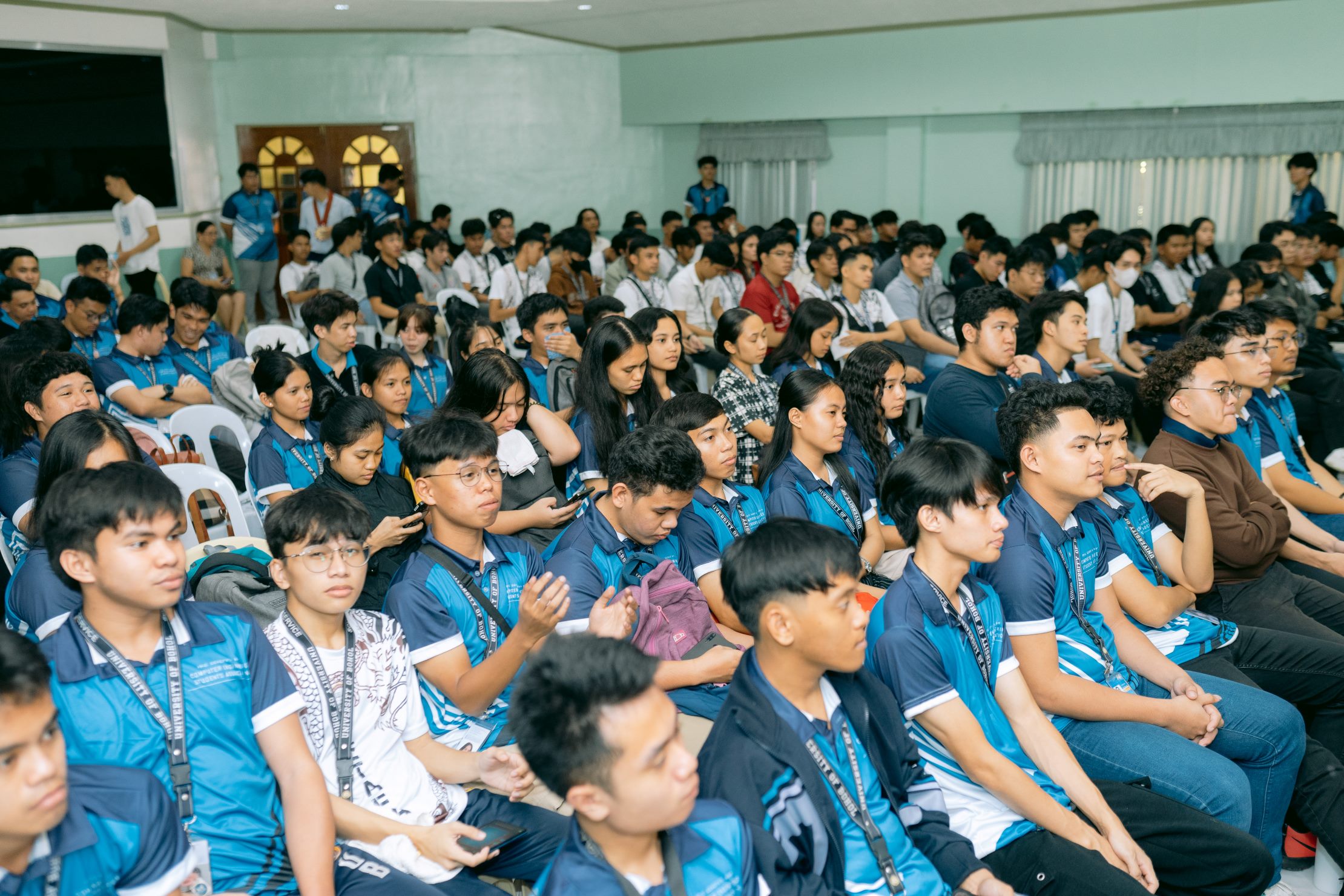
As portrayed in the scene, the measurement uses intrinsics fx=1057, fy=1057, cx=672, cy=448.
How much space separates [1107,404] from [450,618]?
1880mm

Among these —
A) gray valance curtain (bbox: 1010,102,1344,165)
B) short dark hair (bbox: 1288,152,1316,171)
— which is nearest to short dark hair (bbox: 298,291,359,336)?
short dark hair (bbox: 1288,152,1316,171)

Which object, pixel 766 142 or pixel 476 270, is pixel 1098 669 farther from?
pixel 766 142

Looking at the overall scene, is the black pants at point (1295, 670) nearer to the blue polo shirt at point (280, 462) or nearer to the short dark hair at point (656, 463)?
the short dark hair at point (656, 463)

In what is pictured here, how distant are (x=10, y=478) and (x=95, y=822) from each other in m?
2.02

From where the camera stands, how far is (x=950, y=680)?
6.82ft

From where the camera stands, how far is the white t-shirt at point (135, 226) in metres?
8.62

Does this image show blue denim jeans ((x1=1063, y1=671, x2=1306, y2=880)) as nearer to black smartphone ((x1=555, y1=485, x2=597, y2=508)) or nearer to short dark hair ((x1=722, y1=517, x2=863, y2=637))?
short dark hair ((x1=722, y1=517, x2=863, y2=637))

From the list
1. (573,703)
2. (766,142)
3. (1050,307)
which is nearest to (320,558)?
(573,703)

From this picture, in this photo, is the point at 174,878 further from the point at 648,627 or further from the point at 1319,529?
the point at 1319,529

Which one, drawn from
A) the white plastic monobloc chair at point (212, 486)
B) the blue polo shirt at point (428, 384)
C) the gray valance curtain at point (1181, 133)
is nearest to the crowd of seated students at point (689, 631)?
the white plastic monobloc chair at point (212, 486)

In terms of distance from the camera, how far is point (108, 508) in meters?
1.74

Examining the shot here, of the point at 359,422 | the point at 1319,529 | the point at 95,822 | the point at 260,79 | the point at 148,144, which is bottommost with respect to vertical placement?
the point at 1319,529

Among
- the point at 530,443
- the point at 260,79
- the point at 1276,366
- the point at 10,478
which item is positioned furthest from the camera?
the point at 260,79

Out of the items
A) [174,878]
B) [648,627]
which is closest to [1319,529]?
[648,627]
